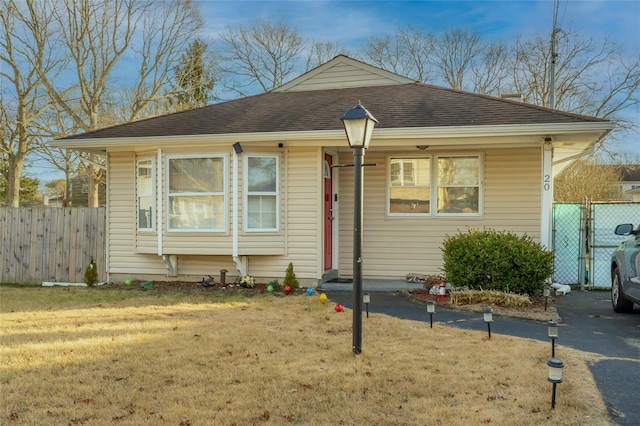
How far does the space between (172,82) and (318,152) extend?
19.2m

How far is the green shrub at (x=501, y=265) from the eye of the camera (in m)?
7.73

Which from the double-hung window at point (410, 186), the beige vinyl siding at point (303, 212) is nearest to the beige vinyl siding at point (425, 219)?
the double-hung window at point (410, 186)

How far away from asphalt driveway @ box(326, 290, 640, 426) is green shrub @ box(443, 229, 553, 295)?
2.08 ft

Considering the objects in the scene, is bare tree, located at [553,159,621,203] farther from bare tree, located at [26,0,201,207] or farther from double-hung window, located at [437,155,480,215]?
bare tree, located at [26,0,201,207]

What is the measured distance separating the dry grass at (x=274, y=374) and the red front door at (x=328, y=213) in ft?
10.5

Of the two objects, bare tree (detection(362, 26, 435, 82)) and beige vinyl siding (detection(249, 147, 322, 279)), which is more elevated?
bare tree (detection(362, 26, 435, 82))

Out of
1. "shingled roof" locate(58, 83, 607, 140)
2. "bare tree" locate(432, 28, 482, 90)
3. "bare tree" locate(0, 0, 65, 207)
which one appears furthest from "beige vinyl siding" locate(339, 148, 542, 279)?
"bare tree" locate(432, 28, 482, 90)

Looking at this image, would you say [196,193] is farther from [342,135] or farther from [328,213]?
[342,135]

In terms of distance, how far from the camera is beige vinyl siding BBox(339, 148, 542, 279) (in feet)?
31.6

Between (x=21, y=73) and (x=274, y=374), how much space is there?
74.3 ft

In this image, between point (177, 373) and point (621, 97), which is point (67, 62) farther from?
point (621, 97)

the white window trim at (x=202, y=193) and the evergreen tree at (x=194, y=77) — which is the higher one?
the evergreen tree at (x=194, y=77)

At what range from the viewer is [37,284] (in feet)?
37.6

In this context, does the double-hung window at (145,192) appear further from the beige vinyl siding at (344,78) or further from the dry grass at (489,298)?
the dry grass at (489,298)
